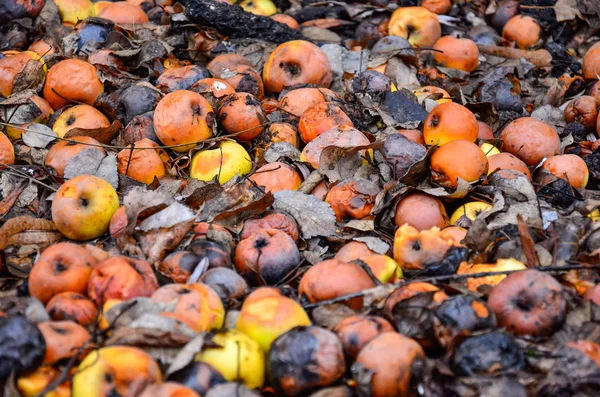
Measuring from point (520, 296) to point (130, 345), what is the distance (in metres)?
1.91

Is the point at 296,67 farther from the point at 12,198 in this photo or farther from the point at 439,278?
the point at 439,278

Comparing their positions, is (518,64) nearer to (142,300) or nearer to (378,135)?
(378,135)

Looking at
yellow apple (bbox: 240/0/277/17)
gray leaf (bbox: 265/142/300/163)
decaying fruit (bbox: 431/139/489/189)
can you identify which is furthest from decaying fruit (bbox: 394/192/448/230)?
yellow apple (bbox: 240/0/277/17)

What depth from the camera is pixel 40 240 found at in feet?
13.9

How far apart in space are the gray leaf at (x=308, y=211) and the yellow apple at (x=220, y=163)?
0.47 m

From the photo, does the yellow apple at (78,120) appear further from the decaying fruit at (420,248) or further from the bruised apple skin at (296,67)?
the decaying fruit at (420,248)

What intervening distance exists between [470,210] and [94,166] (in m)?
2.61

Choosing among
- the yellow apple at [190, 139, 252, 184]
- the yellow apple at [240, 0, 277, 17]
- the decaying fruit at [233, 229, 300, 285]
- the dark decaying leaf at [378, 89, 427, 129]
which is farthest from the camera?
the yellow apple at [240, 0, 277, 17]

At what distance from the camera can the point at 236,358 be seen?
306cm

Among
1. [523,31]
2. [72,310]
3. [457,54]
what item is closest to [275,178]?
[72,310]

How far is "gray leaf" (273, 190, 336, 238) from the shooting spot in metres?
4.36

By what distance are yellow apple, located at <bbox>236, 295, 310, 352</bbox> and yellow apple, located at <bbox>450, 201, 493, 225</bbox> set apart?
157 cm

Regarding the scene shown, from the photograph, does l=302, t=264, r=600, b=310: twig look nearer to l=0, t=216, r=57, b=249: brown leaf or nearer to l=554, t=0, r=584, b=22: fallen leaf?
l=0, t=216, r=57, b=249: brown leaf

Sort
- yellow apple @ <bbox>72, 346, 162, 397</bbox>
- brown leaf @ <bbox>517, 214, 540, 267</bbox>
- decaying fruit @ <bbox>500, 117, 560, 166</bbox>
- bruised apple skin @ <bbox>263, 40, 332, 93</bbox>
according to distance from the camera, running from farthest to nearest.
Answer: bruised apple skin @ <bbox>263, 40, 332, 93</bbox>, decaying fruit @ <bbox>500, 117, 560, 166</bbox>, brown leaf @ <bbox>517, 214, 540, 267</bbox>, yellow apple @ <bbox>72, 346, 162, 397</bbox>
